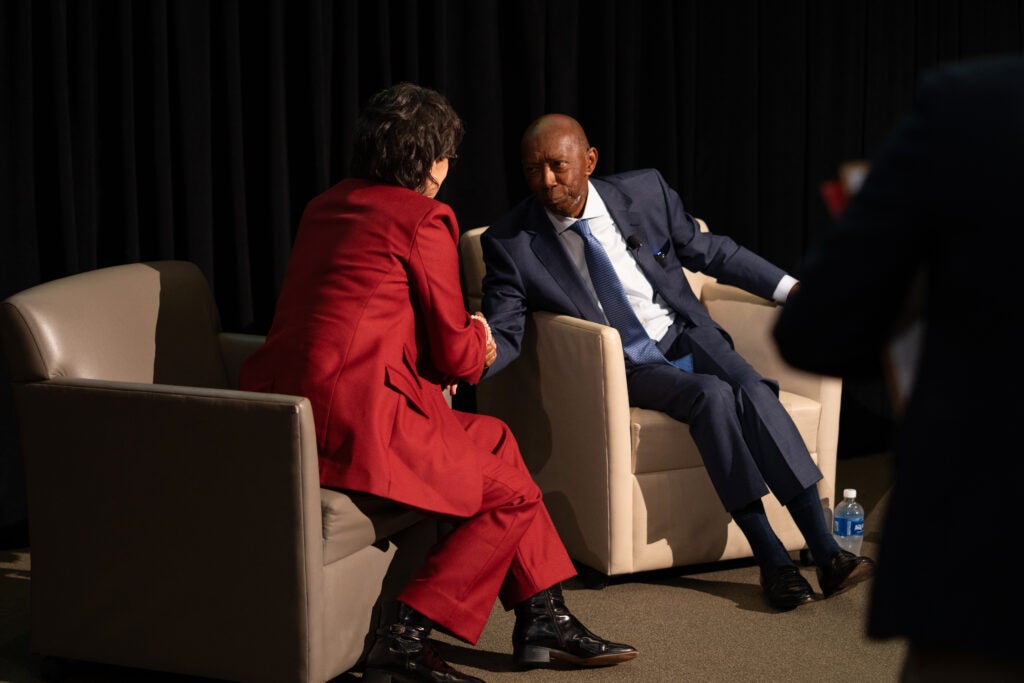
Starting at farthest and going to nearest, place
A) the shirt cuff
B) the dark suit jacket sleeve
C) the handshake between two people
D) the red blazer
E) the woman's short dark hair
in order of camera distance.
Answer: the shirt cuff → the dark suit jacket sleeve → the handshake between two people → the woman's short dark hair → the red blazer

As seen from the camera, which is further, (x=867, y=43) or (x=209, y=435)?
(x=867, y=43)

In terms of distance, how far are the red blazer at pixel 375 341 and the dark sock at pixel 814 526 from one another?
0.97 m

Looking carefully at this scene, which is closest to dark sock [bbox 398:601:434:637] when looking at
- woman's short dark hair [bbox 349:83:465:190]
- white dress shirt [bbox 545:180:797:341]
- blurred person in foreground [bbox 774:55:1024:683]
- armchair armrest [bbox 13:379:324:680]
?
armchair armrest [bbox 13:379:324:680]

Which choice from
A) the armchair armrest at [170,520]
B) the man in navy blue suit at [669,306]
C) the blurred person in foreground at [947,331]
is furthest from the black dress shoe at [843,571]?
the blurred person in foreground at [947,331]

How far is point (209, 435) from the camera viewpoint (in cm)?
256

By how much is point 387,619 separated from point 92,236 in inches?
58.7

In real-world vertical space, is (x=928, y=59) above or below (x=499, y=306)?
above

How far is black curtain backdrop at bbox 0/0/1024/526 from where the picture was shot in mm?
3498

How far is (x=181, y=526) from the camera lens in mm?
2605

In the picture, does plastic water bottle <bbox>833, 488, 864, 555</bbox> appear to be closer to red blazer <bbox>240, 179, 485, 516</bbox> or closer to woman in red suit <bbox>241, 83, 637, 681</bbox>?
woman in red suit <bbox>241, 83, 637, 681</bbox>

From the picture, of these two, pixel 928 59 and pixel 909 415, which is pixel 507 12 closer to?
pixel 928 59

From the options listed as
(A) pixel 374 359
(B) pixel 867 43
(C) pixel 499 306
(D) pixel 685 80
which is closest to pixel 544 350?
(C) pixel 499 306

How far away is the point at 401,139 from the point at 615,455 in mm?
1033

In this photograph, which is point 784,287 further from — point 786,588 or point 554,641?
point 554,641
